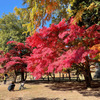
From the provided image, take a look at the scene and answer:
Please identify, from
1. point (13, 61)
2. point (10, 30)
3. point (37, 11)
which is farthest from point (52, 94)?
point (10, 30)

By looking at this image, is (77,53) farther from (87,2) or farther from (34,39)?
(87,2)

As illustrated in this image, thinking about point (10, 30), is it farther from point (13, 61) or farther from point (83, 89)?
point (83, 89)

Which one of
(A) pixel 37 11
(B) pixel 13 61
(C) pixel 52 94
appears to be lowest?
(C) pixel 52 94

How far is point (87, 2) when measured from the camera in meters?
8.25

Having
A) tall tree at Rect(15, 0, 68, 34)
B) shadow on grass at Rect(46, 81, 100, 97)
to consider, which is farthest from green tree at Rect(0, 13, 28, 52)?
tall tree at Rect(15, 0, 68, 34)

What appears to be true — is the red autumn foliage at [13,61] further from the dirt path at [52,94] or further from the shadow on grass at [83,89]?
the shadow on grass at [83,89]

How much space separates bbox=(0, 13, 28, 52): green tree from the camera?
17016 millimetres

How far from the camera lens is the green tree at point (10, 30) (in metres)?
17.0

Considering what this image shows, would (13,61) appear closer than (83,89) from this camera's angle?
No

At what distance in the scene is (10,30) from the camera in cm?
1775

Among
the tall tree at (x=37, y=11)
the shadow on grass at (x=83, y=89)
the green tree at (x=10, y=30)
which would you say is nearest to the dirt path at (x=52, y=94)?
the shadow on grass at (x=83, y=89)

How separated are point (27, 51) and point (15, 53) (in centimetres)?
196

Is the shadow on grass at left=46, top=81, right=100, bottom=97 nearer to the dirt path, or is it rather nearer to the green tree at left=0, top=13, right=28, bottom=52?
the dirt path

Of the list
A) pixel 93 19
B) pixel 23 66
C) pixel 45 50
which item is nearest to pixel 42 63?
pixel 45 50
